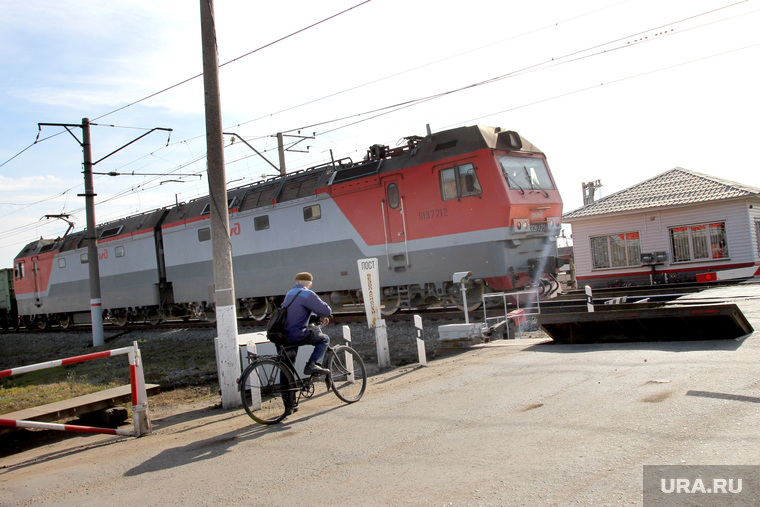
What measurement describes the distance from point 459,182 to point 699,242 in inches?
560

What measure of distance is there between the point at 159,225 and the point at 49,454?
52.1 ft

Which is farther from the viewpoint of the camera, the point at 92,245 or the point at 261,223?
the point at 92,245

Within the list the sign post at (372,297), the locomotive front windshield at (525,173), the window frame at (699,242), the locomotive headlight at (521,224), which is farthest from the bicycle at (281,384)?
the window frame at (699,242)

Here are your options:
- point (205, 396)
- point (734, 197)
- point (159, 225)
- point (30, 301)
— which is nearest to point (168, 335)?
point (159, 225)

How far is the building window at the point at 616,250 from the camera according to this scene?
24.4 metres

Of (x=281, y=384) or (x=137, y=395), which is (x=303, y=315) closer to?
(x=281, y=384)

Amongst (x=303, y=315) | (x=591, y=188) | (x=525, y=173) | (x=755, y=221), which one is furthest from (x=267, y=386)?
(x=591, y=188)

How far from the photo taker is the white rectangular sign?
10.2 metres

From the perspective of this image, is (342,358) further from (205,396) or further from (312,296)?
(205,396)

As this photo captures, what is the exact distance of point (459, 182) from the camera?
1307 cm

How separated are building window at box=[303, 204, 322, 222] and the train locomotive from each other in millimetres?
41

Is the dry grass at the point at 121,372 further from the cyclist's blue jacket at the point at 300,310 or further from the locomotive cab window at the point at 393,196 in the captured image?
the locomotive cab window at the point at 393,196

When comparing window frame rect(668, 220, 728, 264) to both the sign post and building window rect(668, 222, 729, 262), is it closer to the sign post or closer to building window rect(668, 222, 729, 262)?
building window rect(668, 222, 729, 262)

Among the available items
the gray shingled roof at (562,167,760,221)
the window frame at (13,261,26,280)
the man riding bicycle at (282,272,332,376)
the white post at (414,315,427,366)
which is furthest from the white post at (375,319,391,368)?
the window frame at (13,261,26,280)
